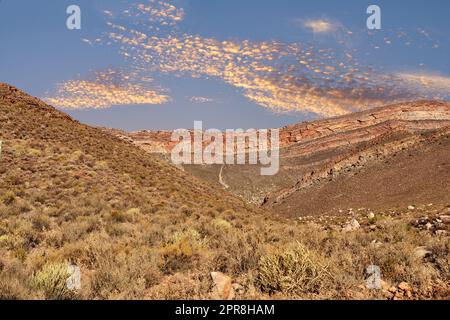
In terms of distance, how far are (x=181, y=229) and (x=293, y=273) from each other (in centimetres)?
612

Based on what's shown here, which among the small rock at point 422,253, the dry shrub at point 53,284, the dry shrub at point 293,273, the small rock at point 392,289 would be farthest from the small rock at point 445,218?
the dry shrub at point 53,284

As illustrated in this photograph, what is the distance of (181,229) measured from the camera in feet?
39.6

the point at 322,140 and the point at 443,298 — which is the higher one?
the point at 322,140

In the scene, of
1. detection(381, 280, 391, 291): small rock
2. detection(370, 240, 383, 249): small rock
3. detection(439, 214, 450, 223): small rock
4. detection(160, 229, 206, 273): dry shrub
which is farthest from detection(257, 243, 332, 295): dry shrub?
detection(439, 214, 450, 223): small rock

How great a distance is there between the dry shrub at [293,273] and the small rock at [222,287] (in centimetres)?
61

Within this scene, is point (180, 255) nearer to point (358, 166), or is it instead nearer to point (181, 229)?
point (181, 229)

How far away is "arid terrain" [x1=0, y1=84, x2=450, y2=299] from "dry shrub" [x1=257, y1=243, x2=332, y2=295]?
25 mm

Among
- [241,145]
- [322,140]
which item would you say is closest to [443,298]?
[322,140]

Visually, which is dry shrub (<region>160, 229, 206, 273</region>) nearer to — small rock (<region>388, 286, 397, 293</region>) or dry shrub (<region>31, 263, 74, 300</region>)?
dry shrub (<region>31, 263, 74, 300</region>)

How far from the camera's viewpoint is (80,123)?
39000 millimetres

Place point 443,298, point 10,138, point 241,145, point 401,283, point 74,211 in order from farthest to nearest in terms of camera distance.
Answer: point 241,145 → point 10,138 → point 74,211 → point 401,283 → point 443,298

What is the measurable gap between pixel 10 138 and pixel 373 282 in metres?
27.4

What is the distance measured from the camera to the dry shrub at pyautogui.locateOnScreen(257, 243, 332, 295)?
20.8 ft
